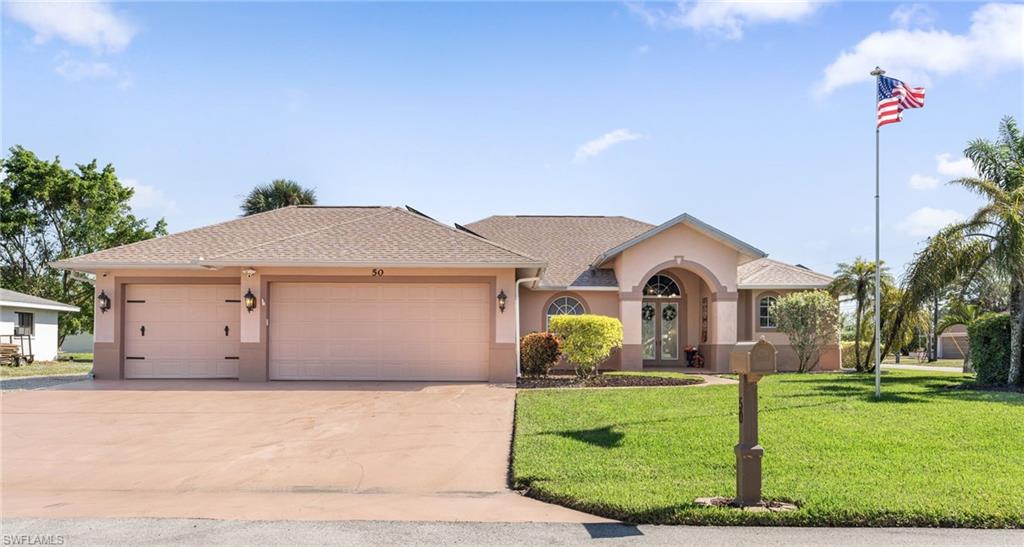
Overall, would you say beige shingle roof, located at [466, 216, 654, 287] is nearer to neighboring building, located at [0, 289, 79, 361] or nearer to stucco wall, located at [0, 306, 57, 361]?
neighboring building, located at [0, 289, 79, 361]

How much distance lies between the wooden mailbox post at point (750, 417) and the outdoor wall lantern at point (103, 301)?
50.0 feet

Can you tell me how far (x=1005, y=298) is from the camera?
1722cm

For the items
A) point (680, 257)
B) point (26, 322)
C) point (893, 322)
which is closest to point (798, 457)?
point (680, 257)

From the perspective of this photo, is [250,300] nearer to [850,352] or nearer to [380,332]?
[380,332]

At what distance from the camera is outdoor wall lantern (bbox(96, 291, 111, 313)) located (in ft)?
54.7

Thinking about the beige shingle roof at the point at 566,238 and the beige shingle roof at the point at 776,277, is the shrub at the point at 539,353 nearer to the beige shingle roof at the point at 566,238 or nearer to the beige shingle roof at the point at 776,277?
the beige shingle roof at the point at 566,238

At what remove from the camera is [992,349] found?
601 inches

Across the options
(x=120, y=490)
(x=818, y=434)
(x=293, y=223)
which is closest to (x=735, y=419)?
(x=818, y=434)

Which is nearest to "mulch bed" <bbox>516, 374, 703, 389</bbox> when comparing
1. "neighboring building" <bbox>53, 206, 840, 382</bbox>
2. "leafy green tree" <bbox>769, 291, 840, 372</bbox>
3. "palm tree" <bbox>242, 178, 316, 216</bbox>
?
"neighboring building" <bbox>53, 206, 840, 382</bbox>

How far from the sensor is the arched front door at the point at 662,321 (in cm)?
2217

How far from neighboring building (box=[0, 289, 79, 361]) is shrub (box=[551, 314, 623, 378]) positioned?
2098cm

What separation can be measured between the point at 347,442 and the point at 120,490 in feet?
9.27

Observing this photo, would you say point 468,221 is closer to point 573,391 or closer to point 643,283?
point 643,283

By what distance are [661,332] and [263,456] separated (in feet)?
51.2
